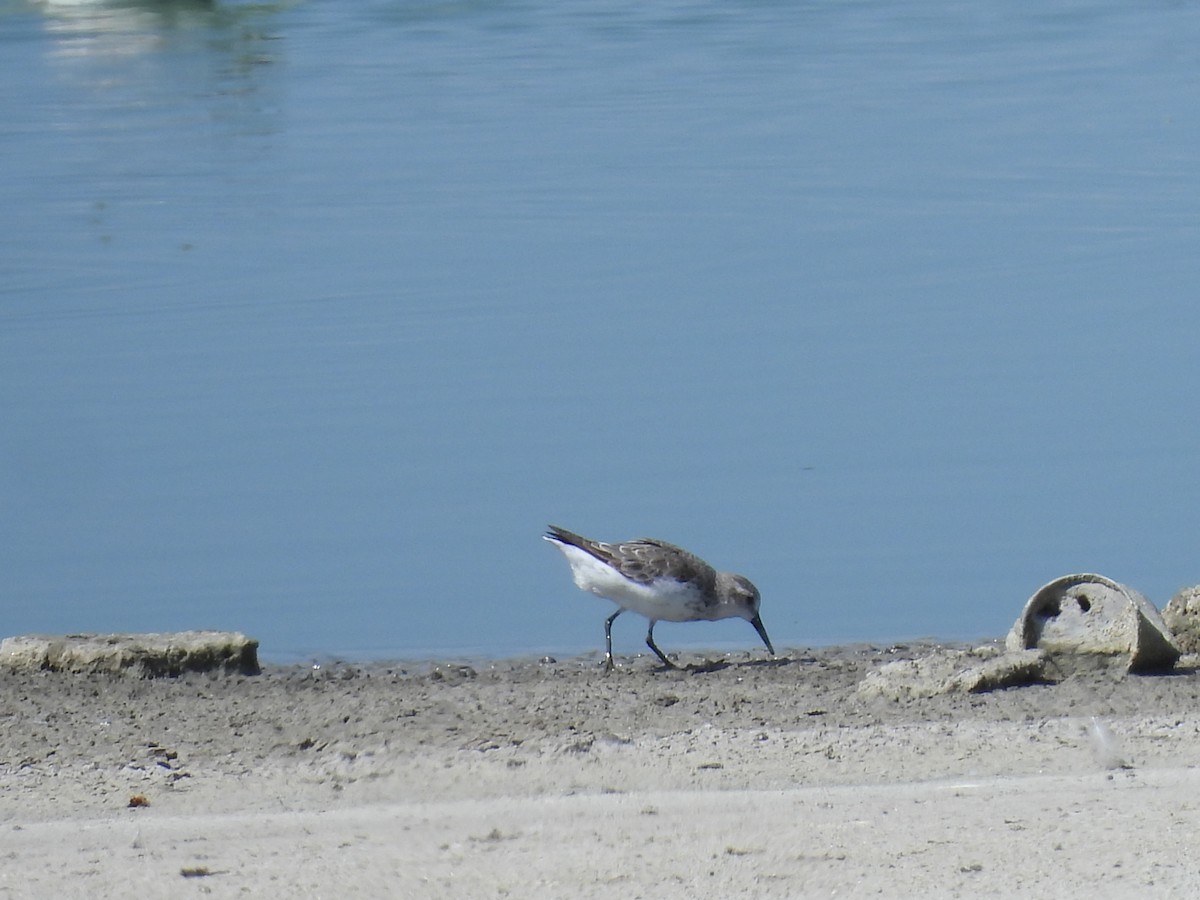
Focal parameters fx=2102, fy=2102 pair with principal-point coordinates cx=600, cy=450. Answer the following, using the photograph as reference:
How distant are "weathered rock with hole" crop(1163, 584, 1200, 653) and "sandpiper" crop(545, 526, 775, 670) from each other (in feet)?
5.38

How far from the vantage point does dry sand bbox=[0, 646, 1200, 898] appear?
5594mm

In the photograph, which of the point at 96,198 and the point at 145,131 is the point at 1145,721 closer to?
the point at 96,198

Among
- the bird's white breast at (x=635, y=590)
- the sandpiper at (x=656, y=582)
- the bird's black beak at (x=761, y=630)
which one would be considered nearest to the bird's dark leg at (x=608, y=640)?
the sandpiper at (x=656, y=582)

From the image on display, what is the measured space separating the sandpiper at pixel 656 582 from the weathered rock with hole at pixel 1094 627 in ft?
4.05

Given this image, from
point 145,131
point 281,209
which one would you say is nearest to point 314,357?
point 281,209

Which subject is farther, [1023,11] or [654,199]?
[1023,11]

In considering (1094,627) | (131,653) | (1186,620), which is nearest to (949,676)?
(1094,627)

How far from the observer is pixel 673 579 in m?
8.57

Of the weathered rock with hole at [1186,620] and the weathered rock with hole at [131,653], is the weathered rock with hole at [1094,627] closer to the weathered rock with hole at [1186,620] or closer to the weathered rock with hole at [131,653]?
the weathered rock with hole at [1186,620]

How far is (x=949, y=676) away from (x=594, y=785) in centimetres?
164

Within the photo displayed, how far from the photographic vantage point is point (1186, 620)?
319 inches

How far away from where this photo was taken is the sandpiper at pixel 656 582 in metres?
8.52

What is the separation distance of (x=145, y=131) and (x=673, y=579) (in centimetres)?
1347

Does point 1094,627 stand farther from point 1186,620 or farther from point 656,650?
point 656,650
